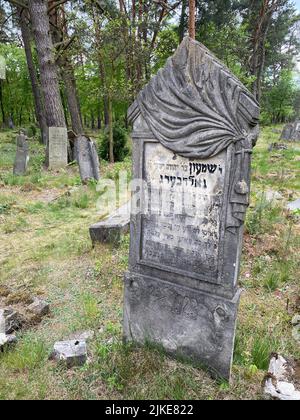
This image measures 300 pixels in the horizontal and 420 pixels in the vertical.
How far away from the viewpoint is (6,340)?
9.66 ft

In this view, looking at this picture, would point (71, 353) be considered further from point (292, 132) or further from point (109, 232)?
point (292, 132)

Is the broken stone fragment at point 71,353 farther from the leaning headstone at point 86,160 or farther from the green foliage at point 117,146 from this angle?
the green foliage at point 117,146

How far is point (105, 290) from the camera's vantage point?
4.04m

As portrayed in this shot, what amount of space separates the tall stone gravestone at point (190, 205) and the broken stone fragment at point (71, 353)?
1.55 ft

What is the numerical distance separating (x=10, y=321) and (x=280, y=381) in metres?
2.59

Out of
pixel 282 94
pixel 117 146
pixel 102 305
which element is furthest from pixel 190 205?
pixel 282 94

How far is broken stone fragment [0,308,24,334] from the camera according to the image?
3.13 meters

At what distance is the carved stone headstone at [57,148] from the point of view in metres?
10.7

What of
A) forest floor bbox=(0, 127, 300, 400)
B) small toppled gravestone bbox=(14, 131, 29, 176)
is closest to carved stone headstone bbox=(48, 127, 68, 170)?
small toppled gravestone bbox=(14, 131, 29, 176)

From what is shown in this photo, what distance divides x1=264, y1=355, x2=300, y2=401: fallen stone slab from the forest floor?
128mm

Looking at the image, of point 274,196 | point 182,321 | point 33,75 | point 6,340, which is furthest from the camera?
point 33,75

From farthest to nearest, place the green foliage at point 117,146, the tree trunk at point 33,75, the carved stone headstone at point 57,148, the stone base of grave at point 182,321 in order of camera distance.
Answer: the tree trunk at point 33,75 < the green foliage at point 117,146 < the carved stone headstone at point 57,148 < the stone base of grave at point 182,321

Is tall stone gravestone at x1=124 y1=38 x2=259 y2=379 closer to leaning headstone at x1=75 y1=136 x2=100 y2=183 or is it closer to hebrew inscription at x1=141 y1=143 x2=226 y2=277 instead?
hebrew inscription at x1=141 y1=143 x2=226 y2=277

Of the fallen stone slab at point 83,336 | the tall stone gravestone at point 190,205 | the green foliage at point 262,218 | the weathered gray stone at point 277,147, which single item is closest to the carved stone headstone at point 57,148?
the green foliage at point 262,218
